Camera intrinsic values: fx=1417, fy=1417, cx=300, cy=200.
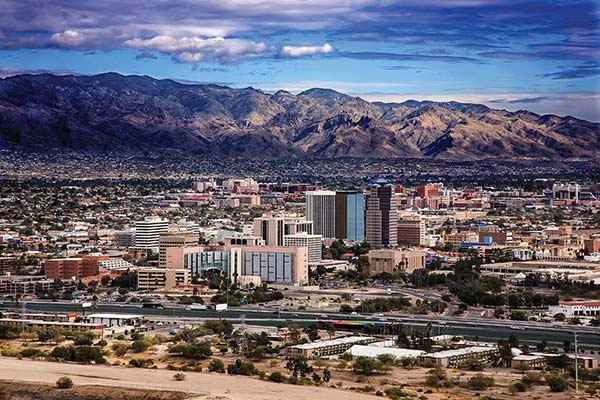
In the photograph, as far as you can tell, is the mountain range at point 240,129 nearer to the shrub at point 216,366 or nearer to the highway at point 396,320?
the highway at point 396,320

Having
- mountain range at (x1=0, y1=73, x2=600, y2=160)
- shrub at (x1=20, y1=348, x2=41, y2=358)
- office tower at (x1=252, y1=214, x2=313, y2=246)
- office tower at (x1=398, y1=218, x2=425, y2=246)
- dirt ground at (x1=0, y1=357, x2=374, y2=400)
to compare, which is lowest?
dirt ground at (x1=0, y1=357, x2=374, y2=400)

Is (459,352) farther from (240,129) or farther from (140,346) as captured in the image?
(240,129)

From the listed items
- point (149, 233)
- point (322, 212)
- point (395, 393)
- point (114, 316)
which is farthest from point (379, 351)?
point (322, 212)

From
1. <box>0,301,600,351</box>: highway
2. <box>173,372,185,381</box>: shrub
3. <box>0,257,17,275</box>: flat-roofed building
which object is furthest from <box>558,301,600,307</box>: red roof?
<box>0,257,17,275</box>: flat-roofed building

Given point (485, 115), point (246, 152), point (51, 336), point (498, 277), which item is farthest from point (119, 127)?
point (51, 336)

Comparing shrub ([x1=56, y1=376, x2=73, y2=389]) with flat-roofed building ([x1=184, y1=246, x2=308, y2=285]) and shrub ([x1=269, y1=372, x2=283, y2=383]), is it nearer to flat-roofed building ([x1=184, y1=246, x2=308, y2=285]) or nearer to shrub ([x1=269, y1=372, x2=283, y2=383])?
shrub ([x1=269, y1=372, x2=283, y2=383])

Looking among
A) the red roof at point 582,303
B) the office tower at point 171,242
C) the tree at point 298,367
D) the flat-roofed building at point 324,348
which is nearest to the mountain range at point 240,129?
the office tower at point 171,242
